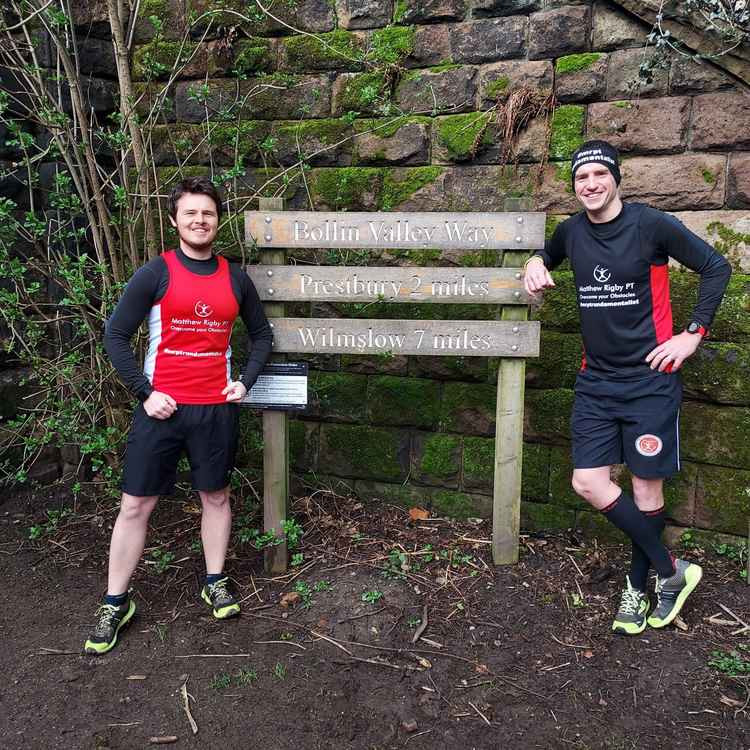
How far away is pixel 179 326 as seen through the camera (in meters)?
3.04

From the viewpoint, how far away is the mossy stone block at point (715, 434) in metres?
3.61

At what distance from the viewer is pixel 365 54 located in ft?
13.3

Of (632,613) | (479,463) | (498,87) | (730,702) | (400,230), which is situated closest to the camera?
(730,702)

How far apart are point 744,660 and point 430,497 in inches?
73.7

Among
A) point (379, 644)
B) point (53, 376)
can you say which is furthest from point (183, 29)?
point (379, 644)

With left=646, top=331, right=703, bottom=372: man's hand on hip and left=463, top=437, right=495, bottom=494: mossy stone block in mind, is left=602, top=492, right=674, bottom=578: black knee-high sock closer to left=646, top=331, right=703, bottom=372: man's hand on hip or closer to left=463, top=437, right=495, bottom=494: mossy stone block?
left=646, top=331, right=703, bottom=372: man's hand on hip

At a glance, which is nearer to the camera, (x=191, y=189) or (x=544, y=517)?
(x=191, y=189)

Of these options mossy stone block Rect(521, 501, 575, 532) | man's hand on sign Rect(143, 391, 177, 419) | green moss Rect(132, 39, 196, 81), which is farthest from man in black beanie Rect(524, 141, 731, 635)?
green moss Rect(132, 39, 196, 81)

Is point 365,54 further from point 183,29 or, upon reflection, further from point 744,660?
point 744,660

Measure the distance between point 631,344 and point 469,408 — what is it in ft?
4.29

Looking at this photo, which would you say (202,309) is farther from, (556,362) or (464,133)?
(556,362)

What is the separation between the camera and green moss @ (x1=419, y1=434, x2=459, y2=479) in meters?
4.27

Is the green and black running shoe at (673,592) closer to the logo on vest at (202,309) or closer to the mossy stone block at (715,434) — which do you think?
the mossy stone block at (715,434)

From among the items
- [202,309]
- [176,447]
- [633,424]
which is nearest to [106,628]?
[176,447]
